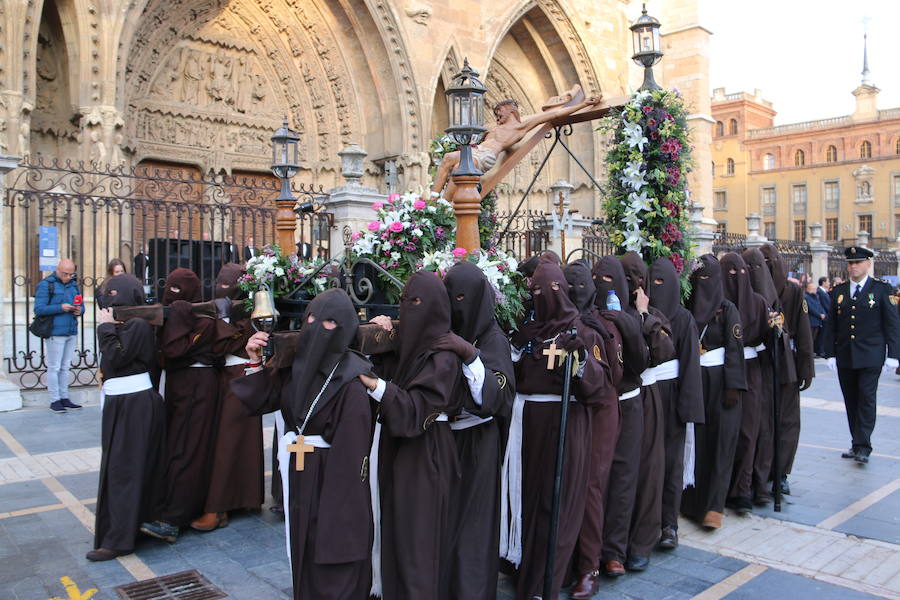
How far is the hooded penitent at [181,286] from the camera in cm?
533

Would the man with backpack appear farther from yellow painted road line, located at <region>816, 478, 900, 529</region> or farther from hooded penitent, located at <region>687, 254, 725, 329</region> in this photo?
yellow painted road line, located at <region>816, 478, 900, 529</region>

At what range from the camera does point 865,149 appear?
181 feet

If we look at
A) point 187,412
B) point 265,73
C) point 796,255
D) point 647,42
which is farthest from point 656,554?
point 796,255

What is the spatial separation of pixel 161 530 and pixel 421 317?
279 centimetres

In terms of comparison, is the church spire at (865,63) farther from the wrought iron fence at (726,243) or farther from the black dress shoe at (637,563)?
the black dress shoe at (637,563)

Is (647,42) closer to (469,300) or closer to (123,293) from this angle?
(469,300)

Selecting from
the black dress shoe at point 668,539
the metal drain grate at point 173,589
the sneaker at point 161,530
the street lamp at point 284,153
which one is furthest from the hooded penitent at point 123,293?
the black dress shoe at point 668,539

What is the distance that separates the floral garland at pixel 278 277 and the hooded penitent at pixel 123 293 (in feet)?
2.42

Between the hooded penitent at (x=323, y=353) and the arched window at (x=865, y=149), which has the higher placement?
the arched window at (x=865, y=149)

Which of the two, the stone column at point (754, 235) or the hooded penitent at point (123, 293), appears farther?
the stone column at point (754, 235)

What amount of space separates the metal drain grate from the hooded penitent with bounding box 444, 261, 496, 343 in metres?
2.14

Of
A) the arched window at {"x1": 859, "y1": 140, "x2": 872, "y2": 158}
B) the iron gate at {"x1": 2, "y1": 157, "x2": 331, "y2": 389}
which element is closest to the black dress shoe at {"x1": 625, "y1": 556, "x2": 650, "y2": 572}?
the iron gate at {"x1": 2, "y1": 157, "x2": 331, "y2": 389}

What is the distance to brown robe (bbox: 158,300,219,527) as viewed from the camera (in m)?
5.25

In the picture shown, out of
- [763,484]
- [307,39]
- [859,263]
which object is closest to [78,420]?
[763,484]
